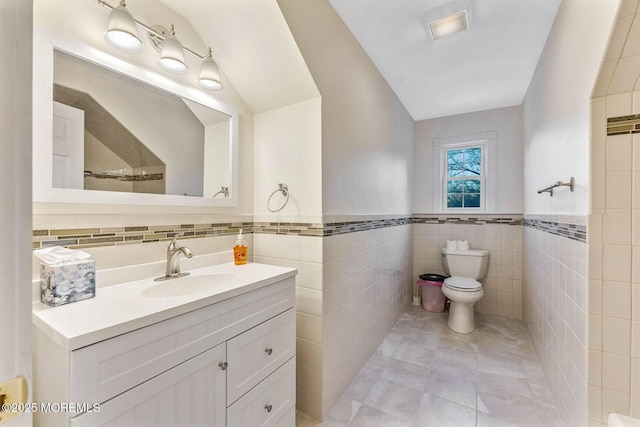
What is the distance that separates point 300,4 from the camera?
4.55 feet

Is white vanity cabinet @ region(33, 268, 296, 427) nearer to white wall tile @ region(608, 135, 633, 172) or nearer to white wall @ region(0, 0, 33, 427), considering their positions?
white wall @ region(0, 0, 33, 427)

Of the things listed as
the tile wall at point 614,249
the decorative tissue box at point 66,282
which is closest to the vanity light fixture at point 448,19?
the tile wall at point 614,249

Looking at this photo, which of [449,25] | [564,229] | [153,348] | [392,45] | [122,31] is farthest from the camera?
[392,45]

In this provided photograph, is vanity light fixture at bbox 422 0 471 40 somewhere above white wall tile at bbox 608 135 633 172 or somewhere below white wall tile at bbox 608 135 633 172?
above

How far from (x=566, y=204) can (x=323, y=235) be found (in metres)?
1.34

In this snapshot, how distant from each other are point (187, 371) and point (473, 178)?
345 centimetres

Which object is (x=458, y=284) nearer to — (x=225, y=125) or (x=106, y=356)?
(x=225, y=125)

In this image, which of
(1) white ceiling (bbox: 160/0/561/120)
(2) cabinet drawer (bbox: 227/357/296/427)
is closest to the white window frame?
(1) white ceiling (bbox: 160/0/561/120)

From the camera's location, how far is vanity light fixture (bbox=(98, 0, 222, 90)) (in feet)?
3.55

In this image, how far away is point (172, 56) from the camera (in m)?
1.26

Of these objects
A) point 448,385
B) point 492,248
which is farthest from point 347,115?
point 492,248

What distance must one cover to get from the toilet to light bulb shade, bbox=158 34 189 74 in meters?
2.76

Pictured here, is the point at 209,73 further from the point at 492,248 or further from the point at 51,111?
the point at 492,248

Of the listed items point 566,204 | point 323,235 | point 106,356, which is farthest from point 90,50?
point 566,204
